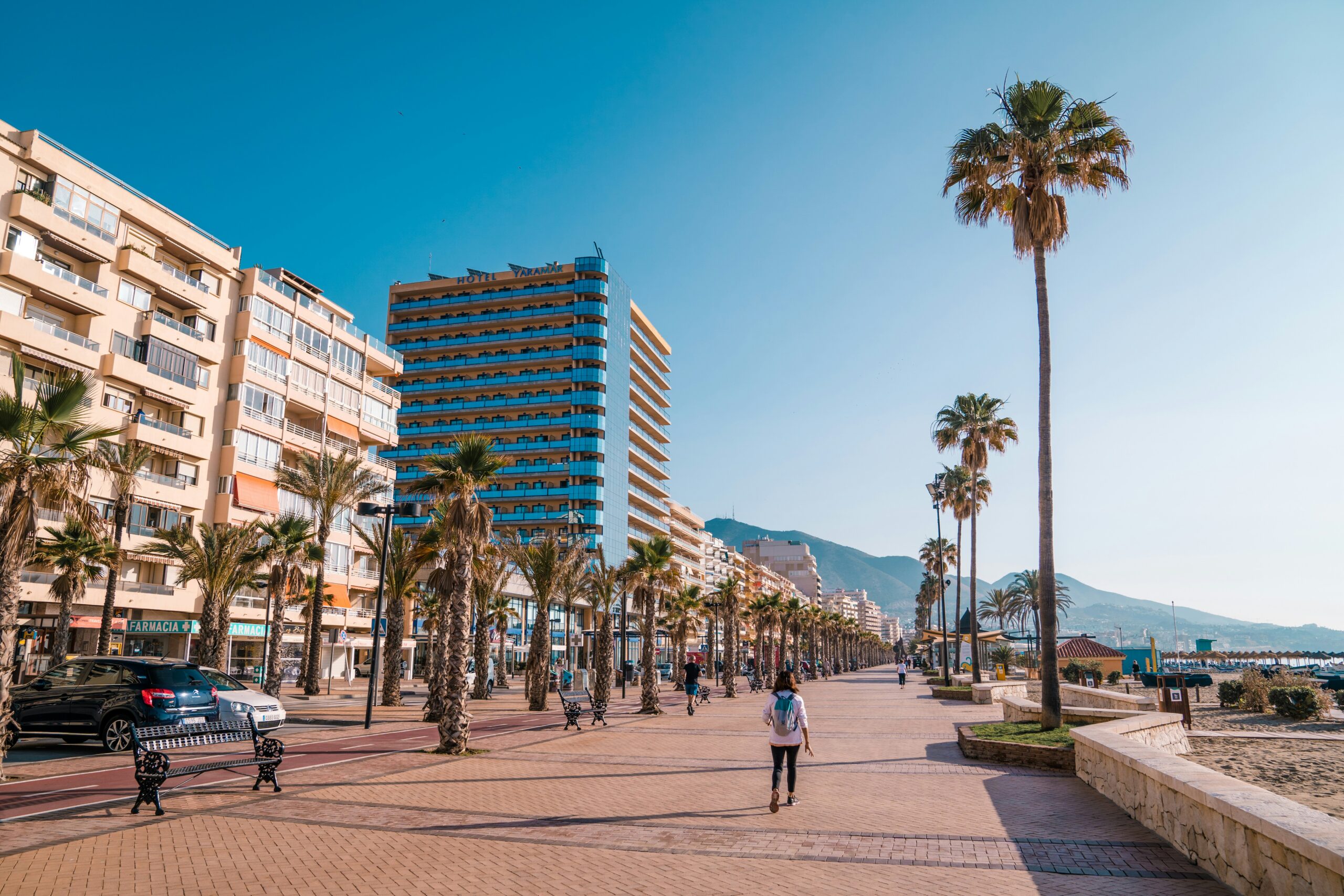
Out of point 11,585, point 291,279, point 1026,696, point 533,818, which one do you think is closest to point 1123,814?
point 533,818

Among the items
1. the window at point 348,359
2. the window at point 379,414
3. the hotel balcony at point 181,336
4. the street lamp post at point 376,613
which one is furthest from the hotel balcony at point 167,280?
the street lamp post at point 376,613

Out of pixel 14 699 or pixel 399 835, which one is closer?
pixel 399 835

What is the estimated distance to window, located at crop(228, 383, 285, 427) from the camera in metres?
45.6

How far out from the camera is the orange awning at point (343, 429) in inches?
2119

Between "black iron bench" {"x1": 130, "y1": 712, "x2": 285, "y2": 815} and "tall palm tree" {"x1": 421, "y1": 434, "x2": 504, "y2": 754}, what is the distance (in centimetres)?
408

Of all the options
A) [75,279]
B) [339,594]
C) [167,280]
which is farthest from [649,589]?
[339,594]

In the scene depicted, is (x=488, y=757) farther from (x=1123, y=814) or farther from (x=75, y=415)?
(x=1123, y=814)

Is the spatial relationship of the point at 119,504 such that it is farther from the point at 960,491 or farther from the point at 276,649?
the point at 960,491

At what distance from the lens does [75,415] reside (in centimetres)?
1195

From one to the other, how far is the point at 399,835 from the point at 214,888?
2.22 meters

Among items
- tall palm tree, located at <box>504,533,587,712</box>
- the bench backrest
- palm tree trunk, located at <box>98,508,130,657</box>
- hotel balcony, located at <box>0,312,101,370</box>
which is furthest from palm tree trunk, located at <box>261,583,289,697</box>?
the bench backrest

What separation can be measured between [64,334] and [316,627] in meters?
17.6

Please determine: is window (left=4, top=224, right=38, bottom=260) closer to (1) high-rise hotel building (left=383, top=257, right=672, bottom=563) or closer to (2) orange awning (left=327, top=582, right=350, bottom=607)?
(2) orange awning (left=327, top=582, right=350, bottom=607)

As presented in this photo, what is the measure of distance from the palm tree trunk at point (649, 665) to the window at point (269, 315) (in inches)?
1205
